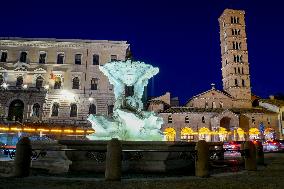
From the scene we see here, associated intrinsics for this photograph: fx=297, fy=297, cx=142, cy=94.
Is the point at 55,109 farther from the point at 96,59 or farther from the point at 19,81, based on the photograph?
the point at 96,59

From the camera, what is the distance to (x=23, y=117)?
129ft

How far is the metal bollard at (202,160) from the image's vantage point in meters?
7.84

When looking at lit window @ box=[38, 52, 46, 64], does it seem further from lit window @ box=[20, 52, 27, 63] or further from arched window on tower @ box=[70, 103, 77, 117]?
arched window on tower @ box=[70, 103, 77, 117]

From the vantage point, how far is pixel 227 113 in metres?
47.9

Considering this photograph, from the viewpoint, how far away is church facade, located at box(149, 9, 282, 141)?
1842 inches

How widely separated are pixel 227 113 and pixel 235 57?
1771 centimetres

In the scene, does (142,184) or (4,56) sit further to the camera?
(4,56)

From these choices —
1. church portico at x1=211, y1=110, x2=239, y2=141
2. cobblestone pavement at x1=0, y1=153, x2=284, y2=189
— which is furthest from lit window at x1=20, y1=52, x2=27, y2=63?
cobblestone pavement at x1=0, y1=153, x2=284, y2=189

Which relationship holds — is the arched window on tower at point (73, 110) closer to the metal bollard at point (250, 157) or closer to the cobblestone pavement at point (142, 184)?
the metal bollard at point (250, 157)

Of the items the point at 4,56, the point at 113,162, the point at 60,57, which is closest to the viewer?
the point at 113,162

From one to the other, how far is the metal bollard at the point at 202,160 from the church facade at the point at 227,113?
32123 millimetres

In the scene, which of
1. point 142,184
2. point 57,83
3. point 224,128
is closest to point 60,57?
point 57,83

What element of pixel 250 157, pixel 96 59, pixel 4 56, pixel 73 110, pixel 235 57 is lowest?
pixel 250 157

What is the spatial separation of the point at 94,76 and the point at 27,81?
9400mm
